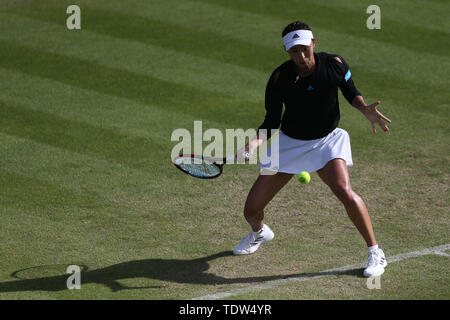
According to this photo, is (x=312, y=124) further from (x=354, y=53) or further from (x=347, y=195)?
(x=354, y=53)

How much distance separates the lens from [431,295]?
24.6ft

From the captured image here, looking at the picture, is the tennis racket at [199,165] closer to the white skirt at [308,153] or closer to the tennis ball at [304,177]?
the white skirt at [308,153]

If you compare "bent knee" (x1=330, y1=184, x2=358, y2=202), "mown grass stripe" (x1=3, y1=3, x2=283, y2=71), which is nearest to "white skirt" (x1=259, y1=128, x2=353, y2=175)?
"bent knee" (x1=330, y1=184, x2=358, y2=202)

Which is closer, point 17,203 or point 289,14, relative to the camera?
point 17,203

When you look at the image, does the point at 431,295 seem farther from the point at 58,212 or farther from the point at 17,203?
the point at 17,203

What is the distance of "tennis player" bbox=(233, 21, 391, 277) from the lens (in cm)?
784

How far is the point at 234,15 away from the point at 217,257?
893 centimetres

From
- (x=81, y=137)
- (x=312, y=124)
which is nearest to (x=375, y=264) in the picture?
(x=312, y=124)

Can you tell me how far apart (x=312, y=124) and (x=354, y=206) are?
97cm

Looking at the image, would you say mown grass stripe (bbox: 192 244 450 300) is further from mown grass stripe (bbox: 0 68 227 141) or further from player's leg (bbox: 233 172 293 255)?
mown grass stripe (bbox: 0 68 227 141)

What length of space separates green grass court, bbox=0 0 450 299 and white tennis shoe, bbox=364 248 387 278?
0.41ft

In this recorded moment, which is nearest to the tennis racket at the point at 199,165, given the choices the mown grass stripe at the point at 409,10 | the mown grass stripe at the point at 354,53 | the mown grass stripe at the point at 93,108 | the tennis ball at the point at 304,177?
the tennis ball at the point at 304,177

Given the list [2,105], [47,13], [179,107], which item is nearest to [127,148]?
[179,107]

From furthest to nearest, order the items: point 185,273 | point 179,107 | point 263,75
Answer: point 263,75 < point 179,107 < point 185,273
